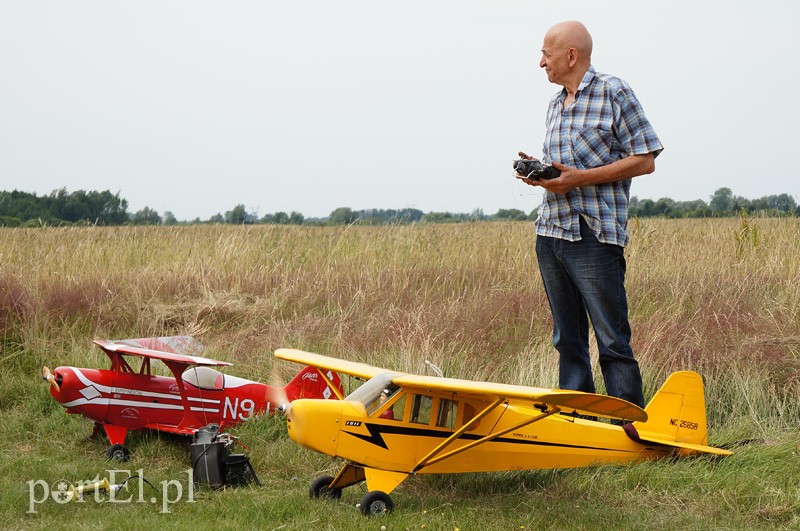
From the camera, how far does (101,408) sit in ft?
18.5

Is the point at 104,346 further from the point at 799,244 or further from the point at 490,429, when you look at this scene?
the point at 799,244

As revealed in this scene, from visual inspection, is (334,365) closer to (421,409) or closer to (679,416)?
(421,409)

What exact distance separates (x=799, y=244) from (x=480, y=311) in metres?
4.66

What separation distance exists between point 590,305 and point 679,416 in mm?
851

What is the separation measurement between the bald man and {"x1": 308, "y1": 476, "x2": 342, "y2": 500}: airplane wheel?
1720 mm

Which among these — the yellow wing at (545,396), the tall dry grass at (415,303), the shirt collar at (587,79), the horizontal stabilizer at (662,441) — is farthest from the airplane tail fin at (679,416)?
the shirt collar at (587,79)

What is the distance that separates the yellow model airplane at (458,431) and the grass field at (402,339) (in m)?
0.15

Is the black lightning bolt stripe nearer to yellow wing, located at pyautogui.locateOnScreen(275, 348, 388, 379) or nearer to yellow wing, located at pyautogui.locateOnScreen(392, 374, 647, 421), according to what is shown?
yellow wing, located at pyautogui.locateOnScreen(392, 374, 647, 421)

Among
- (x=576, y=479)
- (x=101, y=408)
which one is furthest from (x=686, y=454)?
(x=101, y=408)

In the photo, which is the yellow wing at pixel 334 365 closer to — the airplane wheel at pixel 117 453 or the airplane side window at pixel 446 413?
the airplane side window at pixel 446 413

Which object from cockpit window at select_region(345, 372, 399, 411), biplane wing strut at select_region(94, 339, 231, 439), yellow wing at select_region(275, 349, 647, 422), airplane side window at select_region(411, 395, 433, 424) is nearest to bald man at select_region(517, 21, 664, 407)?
yellow wing at select_region(275, 349, 647, 422)

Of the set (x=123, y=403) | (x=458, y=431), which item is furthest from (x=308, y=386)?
(x=458, y=431)

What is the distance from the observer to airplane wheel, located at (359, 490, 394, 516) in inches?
161

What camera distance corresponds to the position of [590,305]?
→ 4648 millimetres
